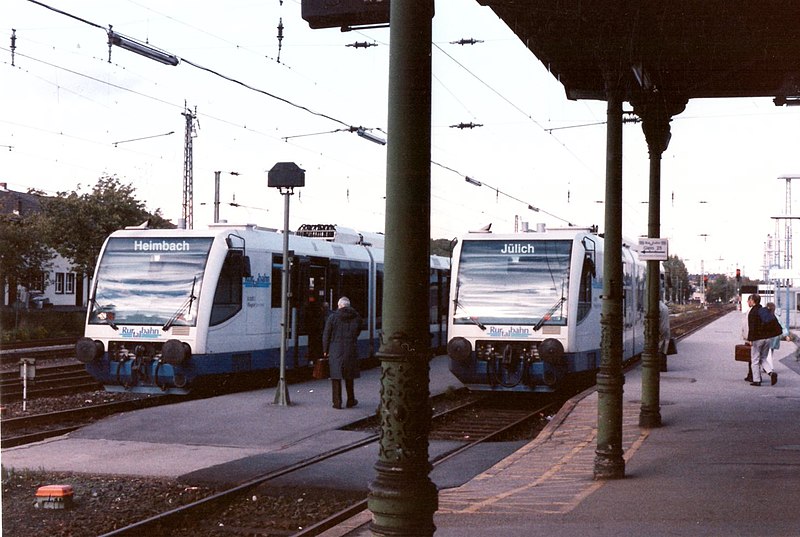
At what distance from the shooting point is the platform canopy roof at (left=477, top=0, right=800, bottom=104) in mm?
9805

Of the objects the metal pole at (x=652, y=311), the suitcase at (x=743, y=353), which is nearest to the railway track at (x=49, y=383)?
the metal pole at (x=652, y=311)

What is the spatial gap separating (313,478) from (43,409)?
788cm

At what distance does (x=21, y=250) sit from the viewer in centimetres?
4053

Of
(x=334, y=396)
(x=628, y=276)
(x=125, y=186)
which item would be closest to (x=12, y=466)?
(x=334, y=396)

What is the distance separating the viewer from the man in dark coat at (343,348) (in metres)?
15.4

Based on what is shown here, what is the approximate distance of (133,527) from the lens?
802 cm

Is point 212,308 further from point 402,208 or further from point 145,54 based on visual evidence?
point 402,208

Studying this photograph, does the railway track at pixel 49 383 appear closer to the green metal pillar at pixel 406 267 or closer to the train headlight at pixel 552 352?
the train headlight at pixel 552 352

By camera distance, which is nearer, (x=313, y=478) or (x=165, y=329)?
(x=313, y=478)

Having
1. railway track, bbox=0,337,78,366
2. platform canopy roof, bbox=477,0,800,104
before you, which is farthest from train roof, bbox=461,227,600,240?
railway track, bbox=0,337,78,366

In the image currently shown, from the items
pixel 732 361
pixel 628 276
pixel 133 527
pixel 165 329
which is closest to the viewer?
pixel 133 527

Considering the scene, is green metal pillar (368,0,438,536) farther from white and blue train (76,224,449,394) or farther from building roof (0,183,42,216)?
building roof (0,183,42,216)

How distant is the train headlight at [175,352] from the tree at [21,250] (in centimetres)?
2450

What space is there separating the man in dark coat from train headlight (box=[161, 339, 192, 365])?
2280 mm
